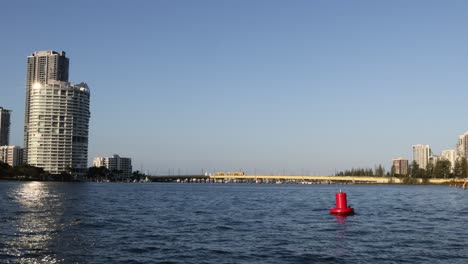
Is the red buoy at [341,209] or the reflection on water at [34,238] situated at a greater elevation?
the red buoy at [341,209]

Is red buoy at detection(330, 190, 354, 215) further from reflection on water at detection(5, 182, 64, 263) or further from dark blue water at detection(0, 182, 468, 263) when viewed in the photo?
reflection on water at detection(5, 182, 64, 263)

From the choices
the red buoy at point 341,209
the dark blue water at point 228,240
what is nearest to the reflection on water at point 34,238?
the dark blue water at point 228,240

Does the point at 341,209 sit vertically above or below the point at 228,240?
above

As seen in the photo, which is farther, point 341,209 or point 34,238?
point 341,209

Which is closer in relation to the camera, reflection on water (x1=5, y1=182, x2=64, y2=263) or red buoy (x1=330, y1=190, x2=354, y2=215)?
reflection on water (x1=5, y1=182, x2=64, y2=263)

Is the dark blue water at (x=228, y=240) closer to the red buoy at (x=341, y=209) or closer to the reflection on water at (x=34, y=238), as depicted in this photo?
the reflection on water at (x=34, y=238)

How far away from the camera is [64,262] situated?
111 feet

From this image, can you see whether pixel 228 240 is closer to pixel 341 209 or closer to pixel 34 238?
pixel 34 238

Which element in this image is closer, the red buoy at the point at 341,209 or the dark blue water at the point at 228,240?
the dark blue water at the point at 228,240

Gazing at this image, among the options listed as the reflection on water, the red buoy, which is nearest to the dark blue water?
the reflection on water

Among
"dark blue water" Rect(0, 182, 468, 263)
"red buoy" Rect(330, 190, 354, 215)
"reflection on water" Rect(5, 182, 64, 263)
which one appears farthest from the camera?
"red buoy" Rect(330, 190, 354, 215)

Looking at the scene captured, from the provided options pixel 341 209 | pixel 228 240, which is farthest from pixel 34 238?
pixel 341 209

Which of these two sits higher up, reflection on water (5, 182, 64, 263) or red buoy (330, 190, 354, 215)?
red buoy (330, 190, 354, 215)

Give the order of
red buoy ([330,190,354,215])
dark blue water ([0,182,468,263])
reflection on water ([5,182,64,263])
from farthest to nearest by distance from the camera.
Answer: red buoy ([330,190,354,215]) → dark blue water ([0,182,468,263]) → reflection on water ([5,182,64,263])
